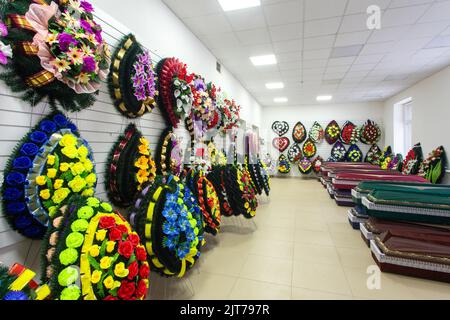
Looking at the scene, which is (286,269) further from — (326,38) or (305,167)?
(305,167)

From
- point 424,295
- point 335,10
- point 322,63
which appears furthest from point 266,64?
point 424,295

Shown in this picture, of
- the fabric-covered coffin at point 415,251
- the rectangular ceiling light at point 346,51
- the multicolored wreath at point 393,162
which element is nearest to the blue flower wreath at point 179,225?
the fabric-covered coffin at point 415,251

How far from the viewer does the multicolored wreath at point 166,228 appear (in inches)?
67.8

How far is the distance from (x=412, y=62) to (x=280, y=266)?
613 centimetres

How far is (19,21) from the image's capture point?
4.25 feet

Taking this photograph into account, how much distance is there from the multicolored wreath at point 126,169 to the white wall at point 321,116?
938 cm

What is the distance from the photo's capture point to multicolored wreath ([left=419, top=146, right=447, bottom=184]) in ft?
18.6

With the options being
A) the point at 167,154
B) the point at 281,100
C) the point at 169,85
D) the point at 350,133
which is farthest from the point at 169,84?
the point at 350,133

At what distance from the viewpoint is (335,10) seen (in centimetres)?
343

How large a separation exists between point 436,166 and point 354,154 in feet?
14.1

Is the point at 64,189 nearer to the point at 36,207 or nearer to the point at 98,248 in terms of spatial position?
the point at 36,207
